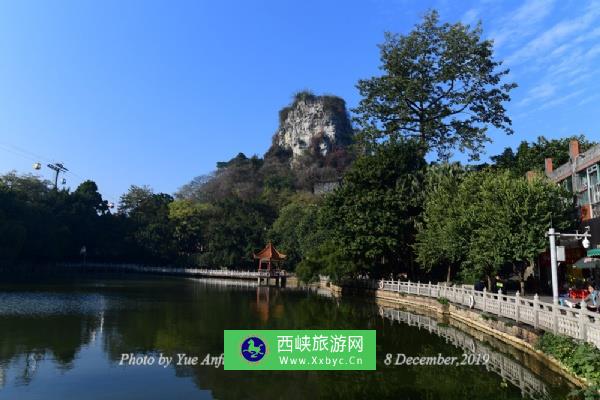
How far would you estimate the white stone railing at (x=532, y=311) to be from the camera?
11.1 meters

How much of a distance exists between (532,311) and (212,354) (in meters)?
9.46

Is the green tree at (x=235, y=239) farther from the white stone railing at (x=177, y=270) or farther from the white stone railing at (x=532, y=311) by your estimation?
the white stone railing at (x=532, y=311)

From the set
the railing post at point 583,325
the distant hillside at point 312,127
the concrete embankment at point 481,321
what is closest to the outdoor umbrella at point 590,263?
the concrete embankment at point 481,321

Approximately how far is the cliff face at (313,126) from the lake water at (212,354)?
89.2m

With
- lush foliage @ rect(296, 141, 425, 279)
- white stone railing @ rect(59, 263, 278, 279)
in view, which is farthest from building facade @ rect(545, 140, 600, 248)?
white stone railing @ rect(59, 263, 278, 279)

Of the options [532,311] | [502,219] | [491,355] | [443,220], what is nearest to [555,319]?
[532,311]

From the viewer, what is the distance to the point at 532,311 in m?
14.6

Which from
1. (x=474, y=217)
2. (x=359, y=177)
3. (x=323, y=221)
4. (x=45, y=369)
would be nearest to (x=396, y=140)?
(x=359, y=177)

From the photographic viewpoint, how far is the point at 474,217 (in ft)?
71.9

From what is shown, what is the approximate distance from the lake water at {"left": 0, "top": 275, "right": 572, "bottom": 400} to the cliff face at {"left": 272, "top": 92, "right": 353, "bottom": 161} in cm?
8920

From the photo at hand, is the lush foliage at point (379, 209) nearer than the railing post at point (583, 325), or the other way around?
the railing post at point (583, 325)

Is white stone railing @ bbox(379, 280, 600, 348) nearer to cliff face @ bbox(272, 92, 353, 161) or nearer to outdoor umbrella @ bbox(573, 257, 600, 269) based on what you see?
outdoor umbrella @ bbox(573, 257, 600, 269)

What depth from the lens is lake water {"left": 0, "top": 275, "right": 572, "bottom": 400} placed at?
10680 millimetres

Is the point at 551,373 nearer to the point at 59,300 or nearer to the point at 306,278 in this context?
the point at 59,300
